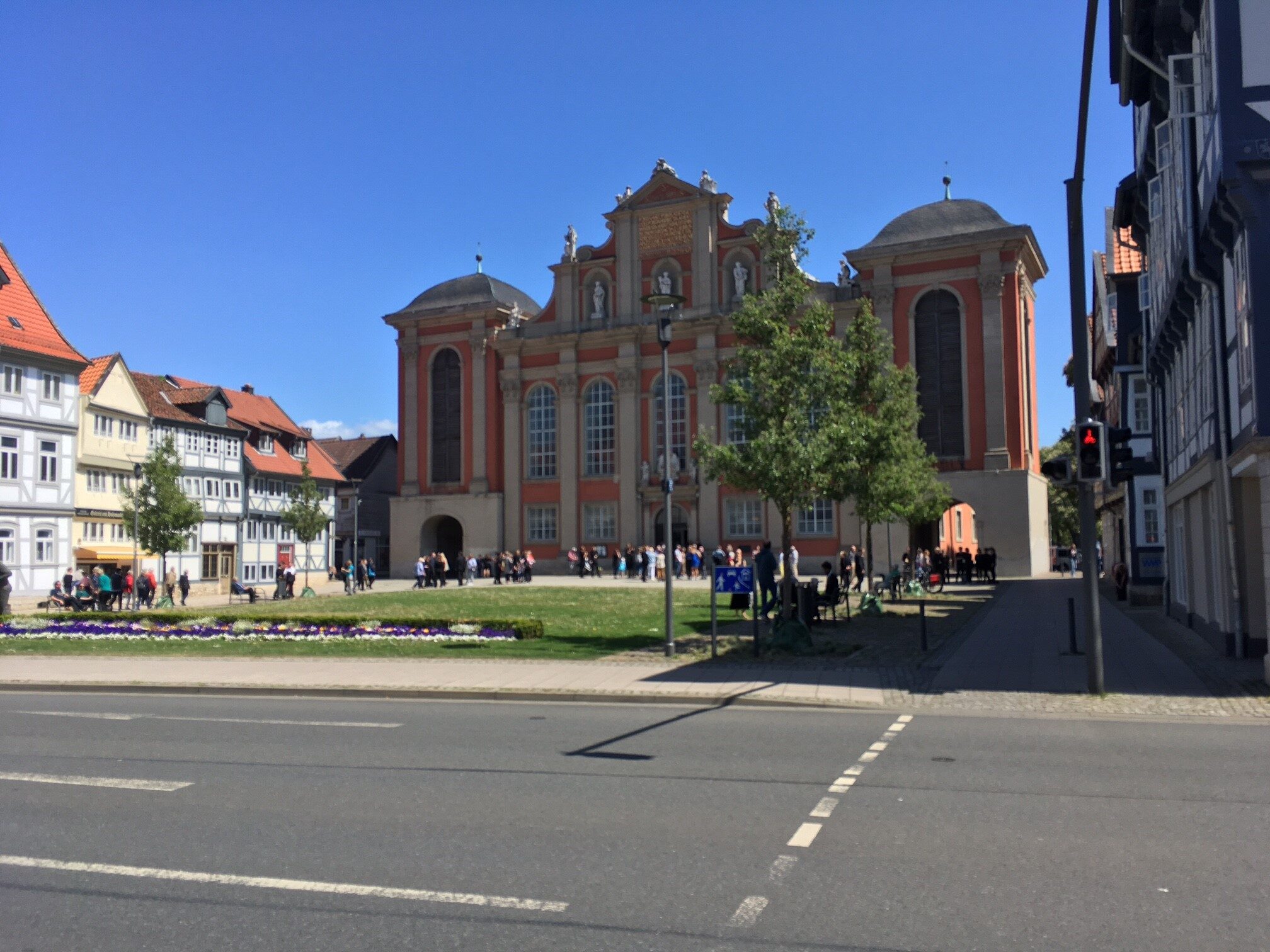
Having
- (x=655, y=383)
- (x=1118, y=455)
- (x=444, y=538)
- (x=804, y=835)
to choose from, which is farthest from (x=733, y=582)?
(x=444, y=538)

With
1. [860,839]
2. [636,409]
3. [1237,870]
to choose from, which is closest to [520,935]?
[860,839]

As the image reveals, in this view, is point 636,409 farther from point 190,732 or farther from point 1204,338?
point 190,732

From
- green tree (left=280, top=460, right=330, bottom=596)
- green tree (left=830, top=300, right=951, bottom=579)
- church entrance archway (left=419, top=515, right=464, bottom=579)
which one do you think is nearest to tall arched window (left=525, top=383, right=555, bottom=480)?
church entrance archway (left=419, top=515, right=464, bottom=579)

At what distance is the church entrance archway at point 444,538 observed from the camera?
240 ft

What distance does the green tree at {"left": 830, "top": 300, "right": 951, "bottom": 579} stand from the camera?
25469mm

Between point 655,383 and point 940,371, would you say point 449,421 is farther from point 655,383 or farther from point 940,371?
point 940,371

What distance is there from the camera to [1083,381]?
14.4 metres

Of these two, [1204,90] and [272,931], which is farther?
[1204,90]

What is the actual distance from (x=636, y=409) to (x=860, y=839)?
60940mm

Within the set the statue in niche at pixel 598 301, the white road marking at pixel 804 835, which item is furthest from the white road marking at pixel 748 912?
the statue in niche at pixel 598 301

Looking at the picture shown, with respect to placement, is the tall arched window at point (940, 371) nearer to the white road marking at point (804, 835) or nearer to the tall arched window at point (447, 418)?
the tall arched window at point (447, 418)

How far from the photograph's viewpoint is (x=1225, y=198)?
15.6 m

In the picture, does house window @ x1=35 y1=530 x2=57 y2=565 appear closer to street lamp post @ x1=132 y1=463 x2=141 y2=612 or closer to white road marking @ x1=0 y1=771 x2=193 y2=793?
street lamp post @ x1=132 y1=463 x2=141 y2=612

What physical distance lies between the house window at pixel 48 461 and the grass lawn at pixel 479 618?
13.1m
